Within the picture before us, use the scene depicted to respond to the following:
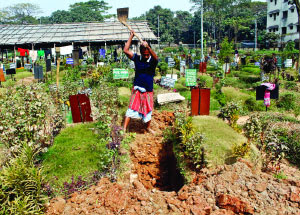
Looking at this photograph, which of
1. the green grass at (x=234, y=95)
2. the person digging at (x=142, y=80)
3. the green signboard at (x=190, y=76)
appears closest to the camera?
the person digging at (x=142, y=80)

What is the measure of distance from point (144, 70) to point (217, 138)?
6.52ft

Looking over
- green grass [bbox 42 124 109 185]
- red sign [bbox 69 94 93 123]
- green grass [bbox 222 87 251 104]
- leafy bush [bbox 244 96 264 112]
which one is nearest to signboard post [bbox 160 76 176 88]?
green grass [bbox 222 87 251 104]

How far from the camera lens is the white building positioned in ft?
129

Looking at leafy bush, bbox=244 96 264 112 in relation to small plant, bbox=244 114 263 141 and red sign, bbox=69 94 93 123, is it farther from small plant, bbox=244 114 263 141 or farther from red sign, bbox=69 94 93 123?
red sign, bbox=69 94 93 123

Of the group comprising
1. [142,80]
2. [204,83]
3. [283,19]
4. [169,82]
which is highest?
[283,19]

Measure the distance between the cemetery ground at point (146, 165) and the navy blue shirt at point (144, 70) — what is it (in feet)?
3.18

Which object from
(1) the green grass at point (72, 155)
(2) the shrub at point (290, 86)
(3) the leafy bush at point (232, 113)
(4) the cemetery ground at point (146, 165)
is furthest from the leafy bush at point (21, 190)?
(2) the shrub at point (290, 86)

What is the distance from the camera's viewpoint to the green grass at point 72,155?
179 inches

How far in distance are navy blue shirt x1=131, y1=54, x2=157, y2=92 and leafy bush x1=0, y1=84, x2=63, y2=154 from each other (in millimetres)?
1934

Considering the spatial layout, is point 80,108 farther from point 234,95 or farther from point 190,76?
point 234,95

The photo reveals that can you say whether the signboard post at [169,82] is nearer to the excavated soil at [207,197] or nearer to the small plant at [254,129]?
the small plant at [254,129]

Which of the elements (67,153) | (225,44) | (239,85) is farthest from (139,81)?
(225,44)

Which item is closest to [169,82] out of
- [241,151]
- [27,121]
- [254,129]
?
[254,129]

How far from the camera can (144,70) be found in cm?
573
